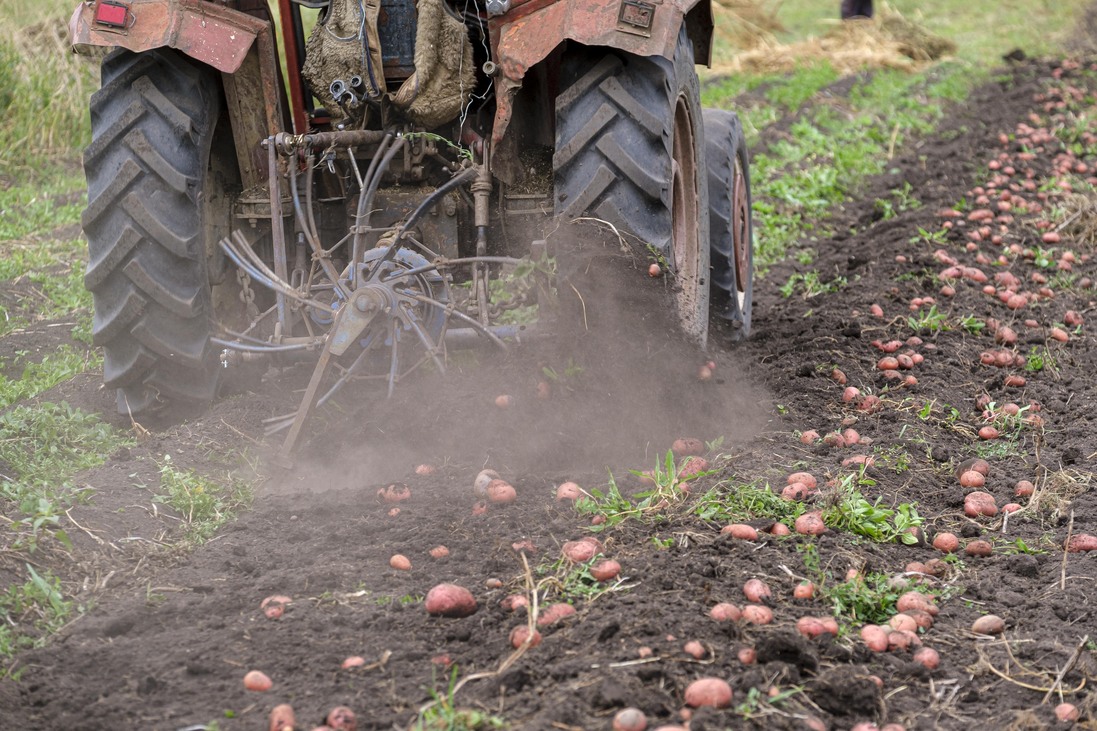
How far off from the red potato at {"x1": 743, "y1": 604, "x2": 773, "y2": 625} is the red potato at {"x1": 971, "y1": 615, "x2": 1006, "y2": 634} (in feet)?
1.95

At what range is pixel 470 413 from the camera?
15.2ft

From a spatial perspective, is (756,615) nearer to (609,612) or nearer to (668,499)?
(609,612)

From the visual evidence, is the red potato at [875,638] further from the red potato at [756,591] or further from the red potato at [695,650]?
the red potato at [695,650]

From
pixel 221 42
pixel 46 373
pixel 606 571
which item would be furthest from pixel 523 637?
pixel 46 373

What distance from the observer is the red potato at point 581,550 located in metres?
3.52

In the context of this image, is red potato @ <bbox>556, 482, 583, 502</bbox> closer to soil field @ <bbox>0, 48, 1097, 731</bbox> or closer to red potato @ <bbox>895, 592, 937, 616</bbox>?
soil field @ <bbox>0, 48, 1097, 731</bbox>

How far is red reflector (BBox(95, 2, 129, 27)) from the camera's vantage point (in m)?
4.38

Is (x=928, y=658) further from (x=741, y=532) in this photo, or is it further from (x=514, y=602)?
(x=514, y=602)

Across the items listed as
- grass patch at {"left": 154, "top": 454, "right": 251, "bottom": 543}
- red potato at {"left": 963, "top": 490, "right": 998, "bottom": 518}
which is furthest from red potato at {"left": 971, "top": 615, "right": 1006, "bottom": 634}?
grass patch at {"left": 154, "top": 454, "right": 251, "bottom": 543}

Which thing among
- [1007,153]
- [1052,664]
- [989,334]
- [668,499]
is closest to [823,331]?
[989,334]

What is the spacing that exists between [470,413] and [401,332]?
0.43m

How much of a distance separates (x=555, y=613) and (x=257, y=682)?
79cm

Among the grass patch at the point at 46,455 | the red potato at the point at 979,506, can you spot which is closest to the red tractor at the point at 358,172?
the grass patch at the point at 46,455

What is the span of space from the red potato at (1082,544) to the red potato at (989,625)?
570mm
